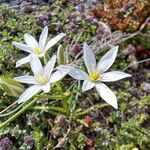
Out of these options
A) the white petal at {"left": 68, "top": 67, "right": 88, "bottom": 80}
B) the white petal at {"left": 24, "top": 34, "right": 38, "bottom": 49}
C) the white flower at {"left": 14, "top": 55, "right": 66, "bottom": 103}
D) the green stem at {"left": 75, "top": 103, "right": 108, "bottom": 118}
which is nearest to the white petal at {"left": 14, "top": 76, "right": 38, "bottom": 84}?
the white flower at {"left": 14, "top": 55, "right": 66, "bottom": 103}

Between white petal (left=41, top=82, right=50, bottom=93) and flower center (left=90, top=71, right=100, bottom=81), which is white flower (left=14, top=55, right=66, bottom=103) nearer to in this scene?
white petal (left=41, top=82, right=50, bottom=93)

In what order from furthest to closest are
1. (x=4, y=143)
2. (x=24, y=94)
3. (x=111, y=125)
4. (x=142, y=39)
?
(x=142, y=39) < (x=111, y=125) < (x=4, y=143) < (x=24, y=94)

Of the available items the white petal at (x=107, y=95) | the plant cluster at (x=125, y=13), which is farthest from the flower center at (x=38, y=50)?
the plant cluster at (x=125, y=13)

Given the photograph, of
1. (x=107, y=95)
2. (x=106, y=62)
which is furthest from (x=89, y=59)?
(x=107, y=95)

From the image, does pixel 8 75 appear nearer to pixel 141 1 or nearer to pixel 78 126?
pixel 78 126

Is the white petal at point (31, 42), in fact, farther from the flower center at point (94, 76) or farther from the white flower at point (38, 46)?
the flower center at point (94, 76)

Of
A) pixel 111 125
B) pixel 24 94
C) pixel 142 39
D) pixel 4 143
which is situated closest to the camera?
pixel 24 94

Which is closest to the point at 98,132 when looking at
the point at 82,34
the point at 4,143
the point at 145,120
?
Result: the point at 145,120
